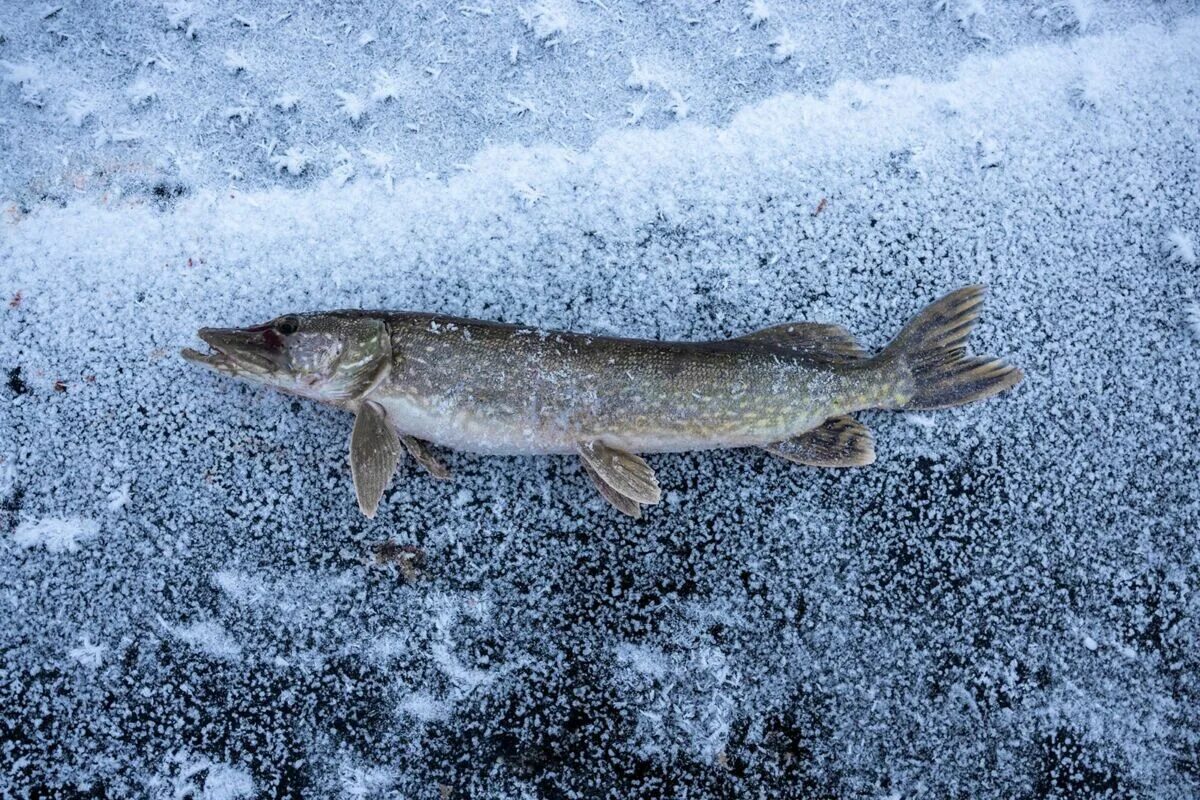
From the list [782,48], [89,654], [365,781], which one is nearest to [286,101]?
[782,48]

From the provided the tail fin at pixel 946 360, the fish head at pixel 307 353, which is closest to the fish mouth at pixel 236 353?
the fish head at pixel 307 353

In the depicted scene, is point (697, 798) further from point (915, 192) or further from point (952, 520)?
point (915, 192)

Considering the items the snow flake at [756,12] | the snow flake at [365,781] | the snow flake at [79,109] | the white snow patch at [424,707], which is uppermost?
the snow flake at [756,12]

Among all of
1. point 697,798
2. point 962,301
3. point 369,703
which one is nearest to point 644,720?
point 697,798

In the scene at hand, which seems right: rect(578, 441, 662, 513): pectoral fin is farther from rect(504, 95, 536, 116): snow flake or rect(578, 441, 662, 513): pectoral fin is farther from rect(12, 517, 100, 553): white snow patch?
rect(12, 517, 100, 553): white snow patch

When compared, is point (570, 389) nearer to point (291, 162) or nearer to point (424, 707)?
point (424, 707)

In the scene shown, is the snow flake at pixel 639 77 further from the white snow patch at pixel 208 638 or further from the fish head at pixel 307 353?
the white snow patch at pixel 208 638

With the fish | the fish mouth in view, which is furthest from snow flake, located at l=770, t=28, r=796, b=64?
the fish mouth
